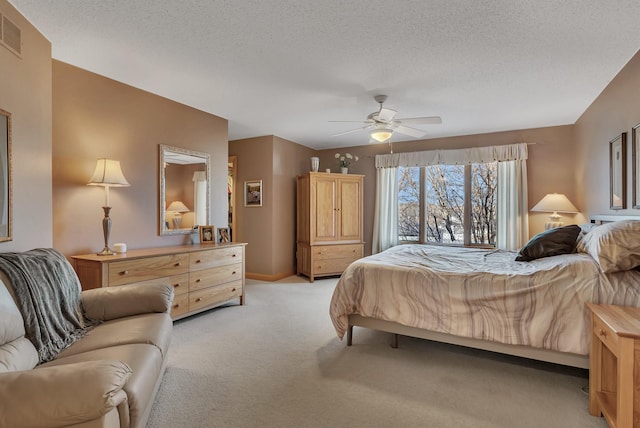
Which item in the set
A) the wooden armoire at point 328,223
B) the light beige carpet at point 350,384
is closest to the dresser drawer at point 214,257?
the light beige carpet at point 350,384

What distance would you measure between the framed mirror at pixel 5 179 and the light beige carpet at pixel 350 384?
1445mm

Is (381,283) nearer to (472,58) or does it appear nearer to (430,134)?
(472,58)

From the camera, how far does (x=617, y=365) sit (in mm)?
1594

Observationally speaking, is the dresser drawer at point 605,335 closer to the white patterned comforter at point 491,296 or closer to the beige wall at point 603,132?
the white patterned comforter at point 491,296

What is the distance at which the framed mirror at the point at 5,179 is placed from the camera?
6.60ft

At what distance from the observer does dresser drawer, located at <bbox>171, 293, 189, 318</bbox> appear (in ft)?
10.8

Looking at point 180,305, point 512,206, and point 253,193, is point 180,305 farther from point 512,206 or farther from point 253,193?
point 512,206

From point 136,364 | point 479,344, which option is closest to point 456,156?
point 479,344

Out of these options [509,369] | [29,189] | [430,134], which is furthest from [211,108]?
[509,369]

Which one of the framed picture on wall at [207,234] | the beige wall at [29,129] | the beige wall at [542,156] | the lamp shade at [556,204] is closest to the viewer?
the beige wall at [29,129]

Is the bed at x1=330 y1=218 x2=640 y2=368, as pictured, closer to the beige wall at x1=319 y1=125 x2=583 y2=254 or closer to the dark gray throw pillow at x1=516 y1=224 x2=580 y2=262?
the dark gray throw pillow at x1=516 y1=224 x2=580 y2=262

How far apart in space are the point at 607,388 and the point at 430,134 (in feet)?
13.9

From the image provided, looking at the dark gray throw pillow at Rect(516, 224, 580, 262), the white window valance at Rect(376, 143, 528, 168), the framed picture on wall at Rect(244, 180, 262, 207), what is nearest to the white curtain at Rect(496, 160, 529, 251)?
the white window valance at Rect(376, 143, 528, 168)

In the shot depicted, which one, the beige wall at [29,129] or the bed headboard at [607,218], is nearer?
the beige wall at [29,129]
